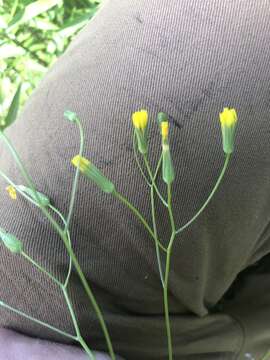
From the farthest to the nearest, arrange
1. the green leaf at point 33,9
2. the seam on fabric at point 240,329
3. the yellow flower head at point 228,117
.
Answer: the green leaf at point 33,9 → the seam on fabric at point 240,329 → the yellow flower head at point 228,117

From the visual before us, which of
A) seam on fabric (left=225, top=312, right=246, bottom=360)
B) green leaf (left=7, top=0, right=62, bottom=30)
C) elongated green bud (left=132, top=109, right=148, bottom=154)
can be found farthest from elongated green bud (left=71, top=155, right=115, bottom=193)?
green leaf (left=7, top=0, right=62, bottom=30)

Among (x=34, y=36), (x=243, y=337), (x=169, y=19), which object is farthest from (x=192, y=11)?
(x=34, y=36)

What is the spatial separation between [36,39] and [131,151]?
537 mm

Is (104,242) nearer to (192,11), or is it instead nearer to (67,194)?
(67,194)

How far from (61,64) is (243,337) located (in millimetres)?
316

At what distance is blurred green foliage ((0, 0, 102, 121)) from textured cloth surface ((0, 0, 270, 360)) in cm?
37

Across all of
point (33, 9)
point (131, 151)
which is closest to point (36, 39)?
point (33, 9)

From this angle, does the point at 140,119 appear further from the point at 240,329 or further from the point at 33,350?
the point at 240,329

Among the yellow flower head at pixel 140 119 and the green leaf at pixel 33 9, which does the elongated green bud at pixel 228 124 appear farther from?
the green leaf at pixel 33 9

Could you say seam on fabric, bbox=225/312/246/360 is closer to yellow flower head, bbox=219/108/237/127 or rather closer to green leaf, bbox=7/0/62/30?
yellow flower head, bbox=219/108/237/127

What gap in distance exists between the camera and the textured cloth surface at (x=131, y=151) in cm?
34

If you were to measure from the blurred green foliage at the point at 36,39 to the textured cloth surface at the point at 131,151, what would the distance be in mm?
369

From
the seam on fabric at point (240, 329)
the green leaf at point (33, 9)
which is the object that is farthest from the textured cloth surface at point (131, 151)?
the green leaf at point (33, 9)

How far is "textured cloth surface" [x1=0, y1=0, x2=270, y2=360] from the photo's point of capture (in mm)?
337
